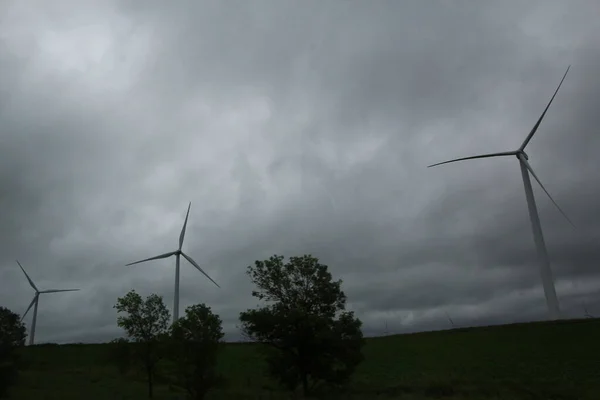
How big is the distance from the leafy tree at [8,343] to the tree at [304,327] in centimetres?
1881

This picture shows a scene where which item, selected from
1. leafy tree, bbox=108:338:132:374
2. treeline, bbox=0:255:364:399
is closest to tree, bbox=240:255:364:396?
treeline, bbox=0:255:364:399

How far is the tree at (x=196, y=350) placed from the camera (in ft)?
128

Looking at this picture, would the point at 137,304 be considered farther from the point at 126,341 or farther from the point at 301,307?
the point at 301,307

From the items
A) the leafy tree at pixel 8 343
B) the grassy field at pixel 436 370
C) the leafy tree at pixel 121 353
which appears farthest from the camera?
the leafy tree at pixel 121 353

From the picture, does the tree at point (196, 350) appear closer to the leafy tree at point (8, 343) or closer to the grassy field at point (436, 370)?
the grassy field at point (436, 370)

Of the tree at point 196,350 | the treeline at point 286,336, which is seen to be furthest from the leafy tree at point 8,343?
the tree at point 196,350

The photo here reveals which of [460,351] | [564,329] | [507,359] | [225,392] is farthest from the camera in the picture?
[564,329]

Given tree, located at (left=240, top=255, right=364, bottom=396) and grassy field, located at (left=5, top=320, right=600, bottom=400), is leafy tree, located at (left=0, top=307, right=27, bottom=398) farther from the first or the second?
tree, located at (left=240, top=255, right=364, bottom=396)

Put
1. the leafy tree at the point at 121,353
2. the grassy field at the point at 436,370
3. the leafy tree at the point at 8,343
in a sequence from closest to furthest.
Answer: the leafy tree at the point at 8,343 < the grassy field at the point at 436,370 < the leafy tree at the point at 121,353

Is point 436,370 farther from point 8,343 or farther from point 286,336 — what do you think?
point 8,343

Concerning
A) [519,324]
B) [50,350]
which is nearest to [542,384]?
[519,324]

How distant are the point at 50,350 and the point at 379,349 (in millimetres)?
67510

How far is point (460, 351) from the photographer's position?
75562mm

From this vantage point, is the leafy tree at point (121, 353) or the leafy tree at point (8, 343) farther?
the leafy tree at point (121, 353)
